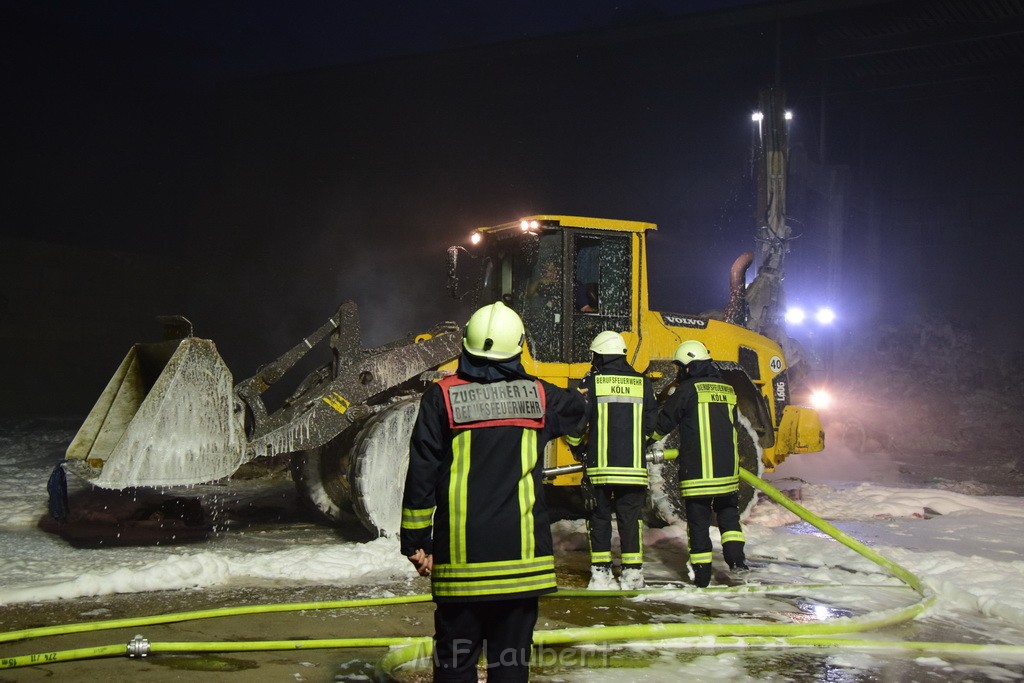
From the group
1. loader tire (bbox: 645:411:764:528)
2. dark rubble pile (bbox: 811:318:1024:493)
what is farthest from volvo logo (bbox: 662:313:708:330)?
dark rubble pile (bbox: 811:318:1024:493)

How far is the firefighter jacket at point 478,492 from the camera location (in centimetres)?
314

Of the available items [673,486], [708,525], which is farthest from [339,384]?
[673,486]

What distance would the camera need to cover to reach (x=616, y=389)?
6.12 m

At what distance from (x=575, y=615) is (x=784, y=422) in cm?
465

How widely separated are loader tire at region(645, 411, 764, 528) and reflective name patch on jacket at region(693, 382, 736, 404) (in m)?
1.24

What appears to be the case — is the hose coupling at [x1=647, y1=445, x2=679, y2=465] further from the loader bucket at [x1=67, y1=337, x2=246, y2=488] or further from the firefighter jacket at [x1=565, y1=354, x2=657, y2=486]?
the loader bucket at [x1=67, y1=337, x2=246, y2=488]

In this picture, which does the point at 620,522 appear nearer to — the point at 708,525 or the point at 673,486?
the point at 708,525

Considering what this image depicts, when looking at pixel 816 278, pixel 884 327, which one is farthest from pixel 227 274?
pixel 884 327

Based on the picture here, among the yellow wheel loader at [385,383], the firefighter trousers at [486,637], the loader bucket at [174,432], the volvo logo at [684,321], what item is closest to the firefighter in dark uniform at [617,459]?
the yellow wheel loader at [385,383]

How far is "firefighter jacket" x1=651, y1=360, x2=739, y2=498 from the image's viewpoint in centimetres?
631

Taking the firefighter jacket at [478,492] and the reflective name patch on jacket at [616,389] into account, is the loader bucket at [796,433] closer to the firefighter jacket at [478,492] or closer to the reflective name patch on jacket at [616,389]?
the reflective name patch on jacket at [616,389]

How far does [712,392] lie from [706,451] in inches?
17.3

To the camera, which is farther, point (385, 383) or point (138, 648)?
point (385, 383)

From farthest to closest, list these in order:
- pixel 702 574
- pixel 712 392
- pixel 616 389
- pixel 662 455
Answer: pixel 662 455
pixel 712 392
pixel 616 389
pixel 702 574
